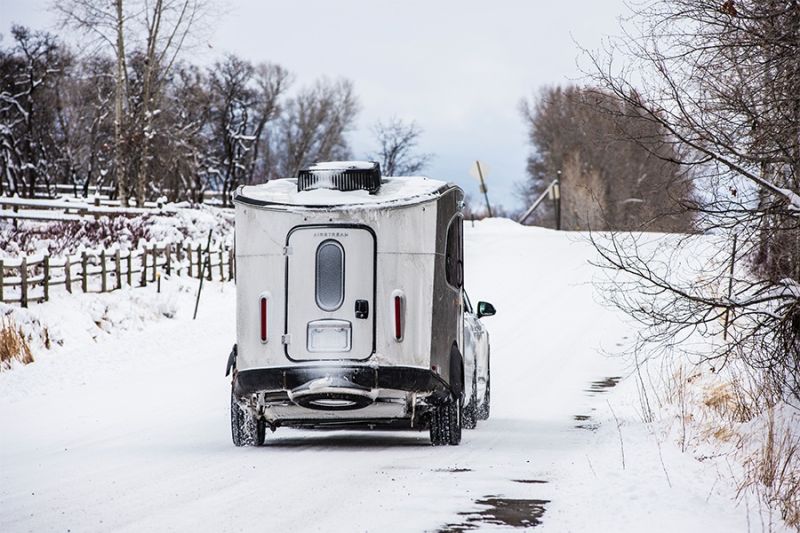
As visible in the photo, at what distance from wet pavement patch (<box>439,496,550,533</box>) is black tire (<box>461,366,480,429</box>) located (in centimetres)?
559

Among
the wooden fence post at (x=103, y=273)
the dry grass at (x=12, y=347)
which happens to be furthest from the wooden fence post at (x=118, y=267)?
the dry grass at (x=12, y=347)

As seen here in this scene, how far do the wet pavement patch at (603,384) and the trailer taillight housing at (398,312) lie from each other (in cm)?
904

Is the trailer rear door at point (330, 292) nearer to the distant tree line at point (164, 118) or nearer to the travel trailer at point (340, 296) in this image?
the travel trailer at point (340, 296)

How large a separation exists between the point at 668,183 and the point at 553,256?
36.5 m

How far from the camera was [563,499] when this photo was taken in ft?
29.6

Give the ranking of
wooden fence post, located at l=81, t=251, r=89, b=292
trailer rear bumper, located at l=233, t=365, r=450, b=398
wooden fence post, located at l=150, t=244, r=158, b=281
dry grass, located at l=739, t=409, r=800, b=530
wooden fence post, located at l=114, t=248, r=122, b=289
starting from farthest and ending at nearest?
wooden fence post, located at l=150, t=244, r=158, b=281 < wooden fence post, located at l=114, t=248, r=122, b=289 < wooden fence post, located at l=81, t=251, r=89, b=292 < trailer rear bumper, located at l=233, t=365, r=450, b=398 < dry grass, located at l=739, t=409, r=800, b=530

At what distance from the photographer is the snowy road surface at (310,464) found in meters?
8.25

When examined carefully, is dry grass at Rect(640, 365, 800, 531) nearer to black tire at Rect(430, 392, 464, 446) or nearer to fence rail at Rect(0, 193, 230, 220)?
black tire at Rect(430, 392, 464, 446)

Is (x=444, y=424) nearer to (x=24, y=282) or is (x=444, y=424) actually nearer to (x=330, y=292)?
(x=330, y=292)

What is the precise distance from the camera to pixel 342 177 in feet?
39.5

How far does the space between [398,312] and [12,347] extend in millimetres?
11440

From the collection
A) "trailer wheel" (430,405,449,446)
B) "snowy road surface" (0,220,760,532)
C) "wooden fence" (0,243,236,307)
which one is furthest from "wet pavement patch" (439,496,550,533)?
"wooden fence" (0,243,236,307)

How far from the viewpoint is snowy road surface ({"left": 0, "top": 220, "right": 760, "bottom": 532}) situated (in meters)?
8.25

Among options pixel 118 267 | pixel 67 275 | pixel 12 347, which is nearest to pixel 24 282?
pixel 67 275
